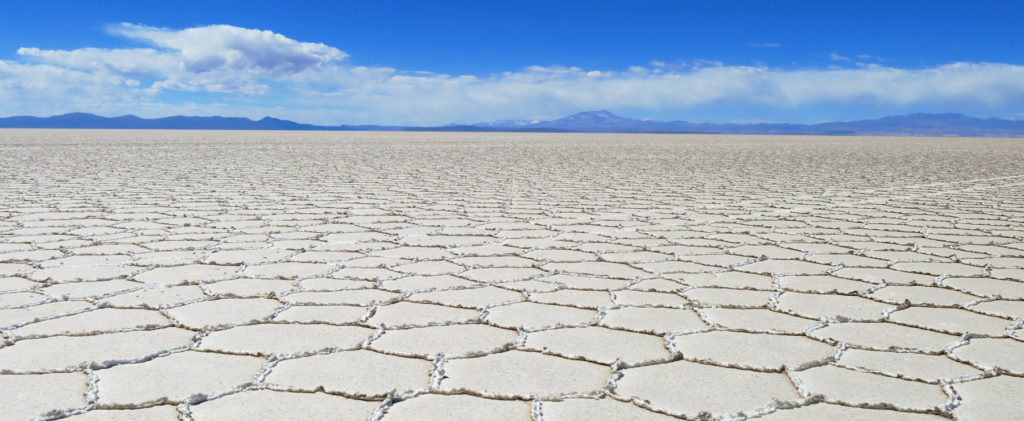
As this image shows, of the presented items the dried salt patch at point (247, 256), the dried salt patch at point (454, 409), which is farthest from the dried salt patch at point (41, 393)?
the dried salt patch at point (247, 256)

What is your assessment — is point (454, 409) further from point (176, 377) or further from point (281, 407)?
point (176, 377)

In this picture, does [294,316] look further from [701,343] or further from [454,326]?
[701,343]

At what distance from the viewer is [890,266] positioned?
309 centimetres

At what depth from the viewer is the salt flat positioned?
62.6 inches

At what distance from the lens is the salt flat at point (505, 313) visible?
159cm

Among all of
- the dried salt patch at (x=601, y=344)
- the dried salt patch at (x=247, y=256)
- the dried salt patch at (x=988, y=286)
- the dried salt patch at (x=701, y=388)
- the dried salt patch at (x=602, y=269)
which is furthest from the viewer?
the dried salt patch at (x=247, y=256)

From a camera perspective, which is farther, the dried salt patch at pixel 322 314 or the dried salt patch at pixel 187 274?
the dried salt patch at pixel 187 274

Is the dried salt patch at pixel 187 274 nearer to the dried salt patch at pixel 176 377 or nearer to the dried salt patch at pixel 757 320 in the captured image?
the dried salt patch at pixel 176 377

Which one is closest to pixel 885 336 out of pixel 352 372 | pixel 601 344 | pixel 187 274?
pixel 601 344

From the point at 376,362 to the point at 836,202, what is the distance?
15.5 ft

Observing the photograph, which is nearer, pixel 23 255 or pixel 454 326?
pixel 454 326

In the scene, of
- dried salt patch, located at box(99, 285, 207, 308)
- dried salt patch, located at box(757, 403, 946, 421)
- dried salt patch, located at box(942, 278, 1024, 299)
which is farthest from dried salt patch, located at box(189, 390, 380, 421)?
dried salt patch, located at box(942, 278, 1024, 299)

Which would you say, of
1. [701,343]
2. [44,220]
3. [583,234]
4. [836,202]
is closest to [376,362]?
[701,343]

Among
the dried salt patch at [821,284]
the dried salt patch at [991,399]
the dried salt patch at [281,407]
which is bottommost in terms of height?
the dried salt patch at [821,284]
